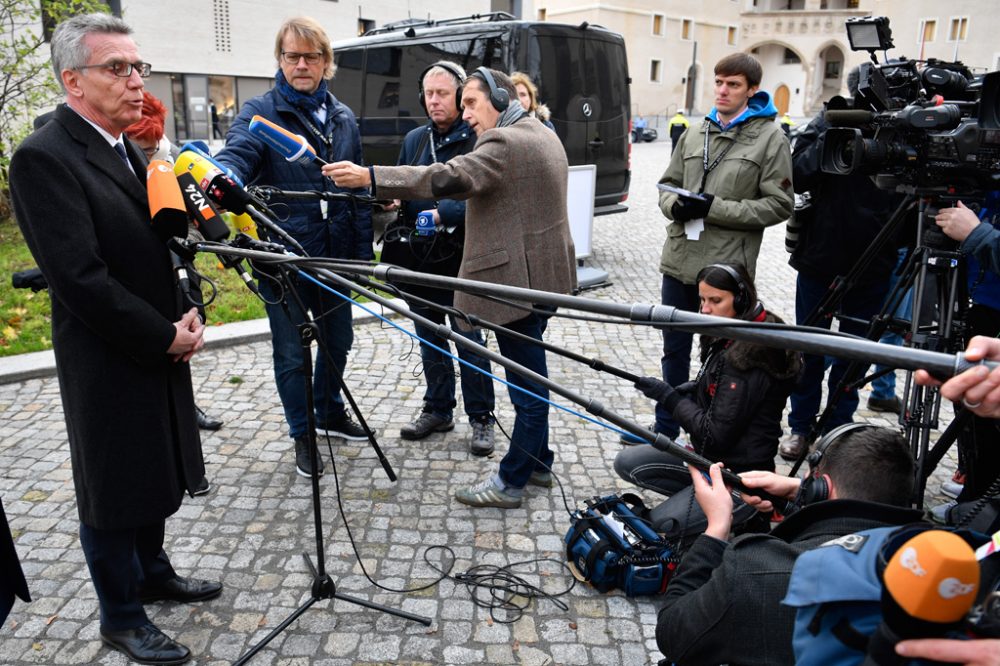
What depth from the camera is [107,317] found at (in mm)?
2320

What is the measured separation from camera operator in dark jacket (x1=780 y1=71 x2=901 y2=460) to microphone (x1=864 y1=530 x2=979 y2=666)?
2.98m

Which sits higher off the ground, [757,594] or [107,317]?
[107,317]

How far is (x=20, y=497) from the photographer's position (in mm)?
3770

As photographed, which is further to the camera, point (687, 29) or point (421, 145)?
point (687, 29)

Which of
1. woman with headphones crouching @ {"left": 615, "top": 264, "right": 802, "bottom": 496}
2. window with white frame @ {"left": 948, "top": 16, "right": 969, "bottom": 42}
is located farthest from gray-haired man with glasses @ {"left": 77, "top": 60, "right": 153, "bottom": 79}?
window with white frame @ {"left": 948, "top": 16, "right": 969, "bottom": 42}

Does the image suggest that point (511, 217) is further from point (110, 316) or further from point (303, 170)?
point (110, 316)

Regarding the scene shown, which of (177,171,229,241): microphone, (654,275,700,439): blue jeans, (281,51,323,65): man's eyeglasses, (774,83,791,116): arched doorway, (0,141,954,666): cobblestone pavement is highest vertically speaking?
(774,83,791,116): arched doorway

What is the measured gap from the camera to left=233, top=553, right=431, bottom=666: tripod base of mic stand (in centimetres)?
266

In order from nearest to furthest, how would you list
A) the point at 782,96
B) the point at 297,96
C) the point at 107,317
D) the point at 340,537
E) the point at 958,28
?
the point at 107,317, the point at 340,537, the point at 297,96, the point at 958,28, the point at 782,96

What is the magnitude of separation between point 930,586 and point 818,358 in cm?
354

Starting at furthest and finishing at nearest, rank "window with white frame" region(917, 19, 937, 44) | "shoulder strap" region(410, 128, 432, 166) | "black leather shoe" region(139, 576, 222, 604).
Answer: "window with white frame" region(917, 19, 937, 44)
"shoulder strap" region(410, 128, 432, 166)
"black leather shoe" region(139, 576, 222, 604)

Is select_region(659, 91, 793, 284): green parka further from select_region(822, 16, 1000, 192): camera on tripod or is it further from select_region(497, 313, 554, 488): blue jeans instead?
select_region(497, 313, 554, 488): blue jeans

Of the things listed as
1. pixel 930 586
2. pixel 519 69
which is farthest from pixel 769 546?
pixel 519 69

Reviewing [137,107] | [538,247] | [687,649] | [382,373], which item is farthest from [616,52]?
[687,649]
